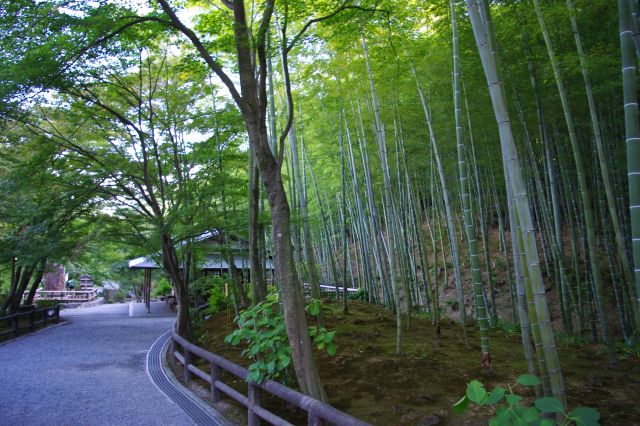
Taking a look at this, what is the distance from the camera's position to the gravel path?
360 cm

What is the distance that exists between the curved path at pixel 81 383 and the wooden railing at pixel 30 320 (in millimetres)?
320

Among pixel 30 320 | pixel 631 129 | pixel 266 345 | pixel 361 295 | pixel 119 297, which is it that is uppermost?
pixel 631 129

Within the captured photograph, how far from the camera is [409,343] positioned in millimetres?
4902

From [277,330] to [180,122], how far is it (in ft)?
15.5

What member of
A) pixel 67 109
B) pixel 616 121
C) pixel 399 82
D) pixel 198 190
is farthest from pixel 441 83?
pixel 67 109

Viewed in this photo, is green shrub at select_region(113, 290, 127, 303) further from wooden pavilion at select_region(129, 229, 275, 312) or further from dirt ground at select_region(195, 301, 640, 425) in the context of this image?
dirt ground at select_region(195, 301, 640, 425)

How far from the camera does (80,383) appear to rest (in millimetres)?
4688

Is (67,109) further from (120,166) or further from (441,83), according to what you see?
(441,83)

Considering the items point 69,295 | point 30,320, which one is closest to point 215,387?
point 30,320

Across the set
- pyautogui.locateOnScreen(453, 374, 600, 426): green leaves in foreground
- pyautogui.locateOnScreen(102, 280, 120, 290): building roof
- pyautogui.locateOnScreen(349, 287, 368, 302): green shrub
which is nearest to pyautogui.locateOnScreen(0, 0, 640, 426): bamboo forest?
pyautogui.locateOnScreen(453, 374, 600, 426): green leaves in foreground

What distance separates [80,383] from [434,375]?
12.3 ft

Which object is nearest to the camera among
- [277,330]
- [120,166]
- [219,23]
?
[277,330]

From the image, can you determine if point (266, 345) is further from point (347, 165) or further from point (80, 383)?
point (347, 165)

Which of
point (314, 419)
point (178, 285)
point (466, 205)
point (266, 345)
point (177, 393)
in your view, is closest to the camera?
point (314, 419)
